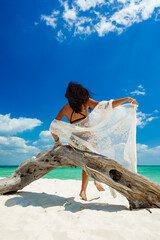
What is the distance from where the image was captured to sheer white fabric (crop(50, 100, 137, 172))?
10.7ft

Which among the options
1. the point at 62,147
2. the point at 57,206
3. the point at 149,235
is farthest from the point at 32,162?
the point at 149,235

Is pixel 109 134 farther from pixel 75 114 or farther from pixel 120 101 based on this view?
pixel 75 114

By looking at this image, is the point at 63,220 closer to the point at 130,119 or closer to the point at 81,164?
the point at 81,164

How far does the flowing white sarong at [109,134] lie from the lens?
10.7 ft

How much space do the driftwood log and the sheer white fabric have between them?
0.23 metres

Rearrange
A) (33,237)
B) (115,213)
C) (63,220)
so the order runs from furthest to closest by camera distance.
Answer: (115,213)
(63,220)
(33,237)

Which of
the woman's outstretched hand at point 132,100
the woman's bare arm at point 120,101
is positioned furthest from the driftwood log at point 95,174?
the woman's outstretched hand at point 132,100

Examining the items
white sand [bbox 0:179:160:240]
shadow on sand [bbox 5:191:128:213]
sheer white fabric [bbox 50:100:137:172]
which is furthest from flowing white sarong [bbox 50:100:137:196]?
white sand [bbox 0:179:160:240]

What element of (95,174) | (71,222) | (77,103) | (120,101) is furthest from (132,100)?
(71,222)

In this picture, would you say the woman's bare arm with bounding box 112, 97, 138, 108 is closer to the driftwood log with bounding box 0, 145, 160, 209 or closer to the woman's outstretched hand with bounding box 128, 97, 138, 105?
the woman's outstretched hand with bounding box 128, 97, 138, 105

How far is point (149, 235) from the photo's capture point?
6.17 ft

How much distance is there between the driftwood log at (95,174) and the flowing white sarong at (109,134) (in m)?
0.23

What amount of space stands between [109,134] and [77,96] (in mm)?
1010

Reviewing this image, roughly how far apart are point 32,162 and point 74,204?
1.35 metres
